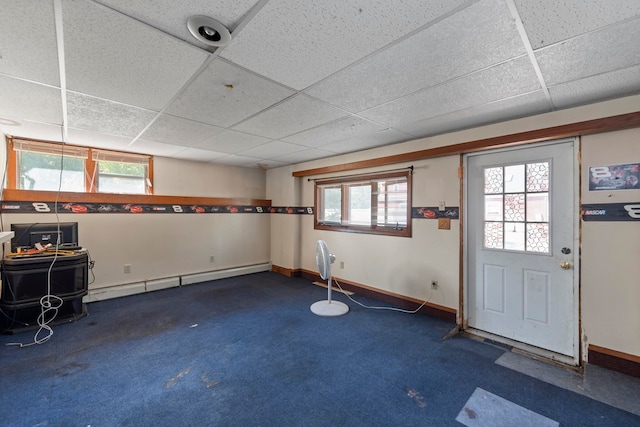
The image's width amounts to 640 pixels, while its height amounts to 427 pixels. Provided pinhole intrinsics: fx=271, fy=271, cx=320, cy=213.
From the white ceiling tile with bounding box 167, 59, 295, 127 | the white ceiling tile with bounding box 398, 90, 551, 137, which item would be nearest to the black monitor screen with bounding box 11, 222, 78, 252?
the white ceiling tile with bounding box 167, 59, 295, 127

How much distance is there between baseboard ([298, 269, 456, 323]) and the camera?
328cm

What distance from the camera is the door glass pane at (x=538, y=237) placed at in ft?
8.68

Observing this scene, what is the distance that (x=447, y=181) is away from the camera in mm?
3293

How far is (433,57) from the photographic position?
1646mm

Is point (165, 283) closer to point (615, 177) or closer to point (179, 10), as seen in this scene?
point (179, 10)

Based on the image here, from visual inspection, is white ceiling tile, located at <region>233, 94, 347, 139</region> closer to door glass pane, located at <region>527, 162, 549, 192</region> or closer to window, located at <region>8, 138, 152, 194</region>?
door glass pane, located at <region>527, 162, 549, 192</region>

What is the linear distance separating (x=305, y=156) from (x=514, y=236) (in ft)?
10.3

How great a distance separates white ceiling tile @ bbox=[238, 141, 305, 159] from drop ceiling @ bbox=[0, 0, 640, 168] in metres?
0.79

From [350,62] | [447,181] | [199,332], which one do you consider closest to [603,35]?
[350,62]

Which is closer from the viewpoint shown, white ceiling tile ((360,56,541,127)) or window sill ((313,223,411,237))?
white ceiling tile ((360,56,541,127))

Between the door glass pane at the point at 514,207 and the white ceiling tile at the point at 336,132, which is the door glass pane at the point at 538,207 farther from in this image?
the white ceiling tile at the point at 336,132

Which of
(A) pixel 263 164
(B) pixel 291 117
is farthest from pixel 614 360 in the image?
(A) pixel 263 164

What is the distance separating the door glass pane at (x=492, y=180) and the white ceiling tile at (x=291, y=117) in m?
1.75

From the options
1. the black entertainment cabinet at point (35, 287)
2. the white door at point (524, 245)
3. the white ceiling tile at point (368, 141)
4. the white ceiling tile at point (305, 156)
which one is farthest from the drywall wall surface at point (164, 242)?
the white door at point (524, 245)
